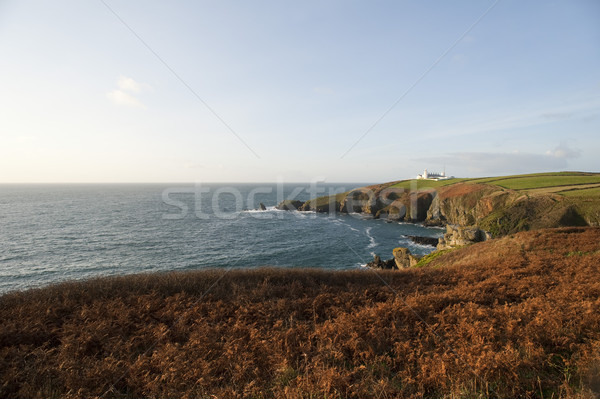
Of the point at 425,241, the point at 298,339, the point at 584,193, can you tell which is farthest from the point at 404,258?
the point at 584,193

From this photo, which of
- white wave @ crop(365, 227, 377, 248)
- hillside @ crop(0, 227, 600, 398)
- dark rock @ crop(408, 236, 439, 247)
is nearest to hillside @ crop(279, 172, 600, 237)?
dark rock @ crop(408, 236, 439, 247)

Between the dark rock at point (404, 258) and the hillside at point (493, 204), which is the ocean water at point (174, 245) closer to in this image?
the dark rock at point (404, 258)

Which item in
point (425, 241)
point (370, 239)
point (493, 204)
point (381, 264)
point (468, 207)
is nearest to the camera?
point (381, 264)

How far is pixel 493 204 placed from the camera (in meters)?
52.2

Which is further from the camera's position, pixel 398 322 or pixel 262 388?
pixel 398 322

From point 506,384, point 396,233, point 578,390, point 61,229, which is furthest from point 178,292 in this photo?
point 61,229

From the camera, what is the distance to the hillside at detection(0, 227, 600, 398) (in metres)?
4.92

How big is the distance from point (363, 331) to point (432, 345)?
5.50ft

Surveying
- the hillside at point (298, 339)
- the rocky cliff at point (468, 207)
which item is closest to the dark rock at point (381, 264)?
the rocky cliff at point (468, 207)

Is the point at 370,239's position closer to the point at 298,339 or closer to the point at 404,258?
the point at 404,258

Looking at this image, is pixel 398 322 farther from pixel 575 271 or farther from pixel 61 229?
pixel 61 229

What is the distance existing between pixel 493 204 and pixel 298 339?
199ft

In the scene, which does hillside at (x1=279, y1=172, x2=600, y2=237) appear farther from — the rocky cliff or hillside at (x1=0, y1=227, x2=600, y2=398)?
hillside at (x1=0, y1=227, x2=600, y2=398)

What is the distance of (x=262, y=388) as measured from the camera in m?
4.92
